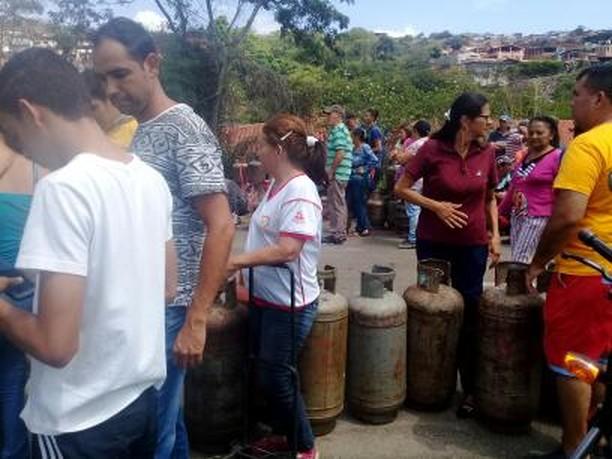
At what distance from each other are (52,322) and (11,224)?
0.96m

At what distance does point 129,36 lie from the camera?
2.30 metres

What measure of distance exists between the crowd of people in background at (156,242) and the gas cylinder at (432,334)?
20 centimetres

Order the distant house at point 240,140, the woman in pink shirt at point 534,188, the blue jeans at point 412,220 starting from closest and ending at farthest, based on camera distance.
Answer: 1. the woman in pink shirt at point 534,188
2. the blue jeans at point 412,220
3. the distant house at point 240,140

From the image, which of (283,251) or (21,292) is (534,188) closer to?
(283,251)

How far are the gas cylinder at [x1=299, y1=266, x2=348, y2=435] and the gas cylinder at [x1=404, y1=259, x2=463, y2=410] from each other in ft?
1.43

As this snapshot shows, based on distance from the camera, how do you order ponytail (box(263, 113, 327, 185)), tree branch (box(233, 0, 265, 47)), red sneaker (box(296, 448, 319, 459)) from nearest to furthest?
ponytail (box(263, 113, 327, 185))
red sneaker (box(296, 448, 319, 459))
tree branch (box(233, 0, 265, 47))

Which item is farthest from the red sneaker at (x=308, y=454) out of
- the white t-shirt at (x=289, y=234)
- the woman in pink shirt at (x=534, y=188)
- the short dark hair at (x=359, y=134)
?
the short dark hair at (x=359, y=134)

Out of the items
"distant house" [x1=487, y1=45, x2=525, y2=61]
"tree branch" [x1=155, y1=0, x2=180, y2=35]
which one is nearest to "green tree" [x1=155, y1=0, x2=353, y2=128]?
"tree branch" [x1=155, y1=0, x2=180, y2=35]

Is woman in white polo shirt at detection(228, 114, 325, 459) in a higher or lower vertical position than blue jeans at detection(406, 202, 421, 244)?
higher

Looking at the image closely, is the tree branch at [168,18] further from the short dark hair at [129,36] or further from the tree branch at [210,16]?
the short dark hair at [129,36]

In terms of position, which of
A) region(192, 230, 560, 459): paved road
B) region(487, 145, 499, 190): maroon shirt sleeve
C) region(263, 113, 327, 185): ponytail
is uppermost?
region(263, 113, 327, 185): ponytail

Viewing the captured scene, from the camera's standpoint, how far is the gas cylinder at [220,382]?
3.38 meters

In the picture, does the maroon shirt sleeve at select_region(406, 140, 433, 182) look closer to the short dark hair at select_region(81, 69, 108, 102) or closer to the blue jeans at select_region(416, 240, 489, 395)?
the blue jeans at select_region(416, 240, 489, 395)

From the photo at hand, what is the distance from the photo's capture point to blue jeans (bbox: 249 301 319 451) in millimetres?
3135
